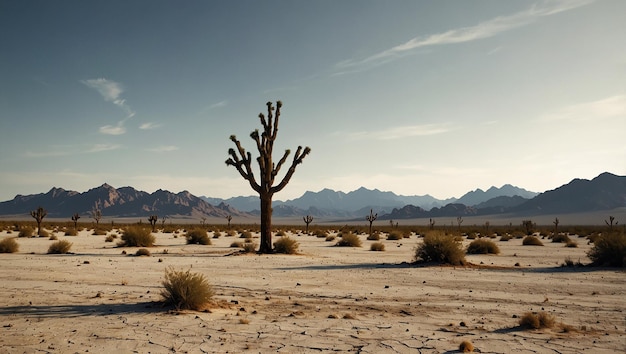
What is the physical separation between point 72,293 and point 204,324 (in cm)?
510

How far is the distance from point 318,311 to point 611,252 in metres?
14.0

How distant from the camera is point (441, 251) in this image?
18.1m

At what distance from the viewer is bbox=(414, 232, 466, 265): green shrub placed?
17.9 m

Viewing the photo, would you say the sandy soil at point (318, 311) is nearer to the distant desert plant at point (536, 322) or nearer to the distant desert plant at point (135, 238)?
the distant desert plant at point (536, 322)

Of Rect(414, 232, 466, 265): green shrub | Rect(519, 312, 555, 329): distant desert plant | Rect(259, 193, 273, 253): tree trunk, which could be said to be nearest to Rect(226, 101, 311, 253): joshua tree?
Rect(259, 193, 273, 253): tree trunk

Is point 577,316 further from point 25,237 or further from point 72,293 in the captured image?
point 25,237

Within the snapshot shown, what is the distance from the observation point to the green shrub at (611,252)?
1694 centimetres

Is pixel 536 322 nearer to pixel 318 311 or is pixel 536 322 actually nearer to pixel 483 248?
pixel 318 311

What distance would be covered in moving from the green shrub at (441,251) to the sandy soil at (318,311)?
5.00 feet

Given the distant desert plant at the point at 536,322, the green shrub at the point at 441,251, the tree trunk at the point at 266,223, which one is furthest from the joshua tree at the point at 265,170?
the distant desert plant at the point at 536,322

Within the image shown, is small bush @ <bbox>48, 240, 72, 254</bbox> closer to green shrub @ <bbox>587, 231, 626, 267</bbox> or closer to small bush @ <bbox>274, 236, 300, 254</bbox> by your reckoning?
small bush @ <bbox>274, 236, 300, 254</bbox>

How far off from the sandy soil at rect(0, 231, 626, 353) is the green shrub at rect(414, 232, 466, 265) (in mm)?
1525

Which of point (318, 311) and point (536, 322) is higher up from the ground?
point (536, 322)

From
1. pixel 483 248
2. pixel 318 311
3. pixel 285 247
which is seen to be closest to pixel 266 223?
pixel 285 247
